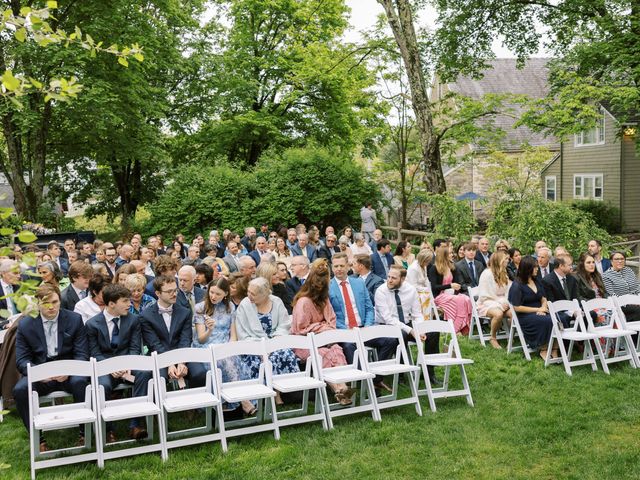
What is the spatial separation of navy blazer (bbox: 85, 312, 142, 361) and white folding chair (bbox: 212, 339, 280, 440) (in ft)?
2.82

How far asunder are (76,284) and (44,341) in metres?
1.74

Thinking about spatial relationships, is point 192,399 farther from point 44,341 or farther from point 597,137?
point 597,137

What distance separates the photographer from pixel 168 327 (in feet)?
21.8

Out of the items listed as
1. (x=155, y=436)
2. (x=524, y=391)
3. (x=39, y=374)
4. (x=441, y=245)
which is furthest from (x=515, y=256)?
(x=39, y=374)

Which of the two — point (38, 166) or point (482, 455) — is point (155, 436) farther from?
point (38, 166)

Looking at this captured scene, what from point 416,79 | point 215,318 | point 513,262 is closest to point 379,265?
point 513,262

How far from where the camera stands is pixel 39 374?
560 cm

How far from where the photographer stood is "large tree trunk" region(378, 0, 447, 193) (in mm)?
17469

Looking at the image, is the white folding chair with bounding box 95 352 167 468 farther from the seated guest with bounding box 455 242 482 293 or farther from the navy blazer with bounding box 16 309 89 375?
the seated guest with bounding box 455 242 482 293

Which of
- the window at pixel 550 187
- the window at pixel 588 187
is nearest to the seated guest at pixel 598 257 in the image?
the window at pixel 588 187

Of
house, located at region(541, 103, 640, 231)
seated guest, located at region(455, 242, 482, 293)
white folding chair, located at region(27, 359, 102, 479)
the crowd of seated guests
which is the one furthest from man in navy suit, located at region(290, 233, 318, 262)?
house, located at region(541, 103, 640, 231)

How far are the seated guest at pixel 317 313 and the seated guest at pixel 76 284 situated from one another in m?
2.58

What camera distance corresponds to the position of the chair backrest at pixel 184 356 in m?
6.02

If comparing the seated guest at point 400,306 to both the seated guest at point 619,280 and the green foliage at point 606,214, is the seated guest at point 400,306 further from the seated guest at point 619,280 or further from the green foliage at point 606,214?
the green foliage at point 606,214
